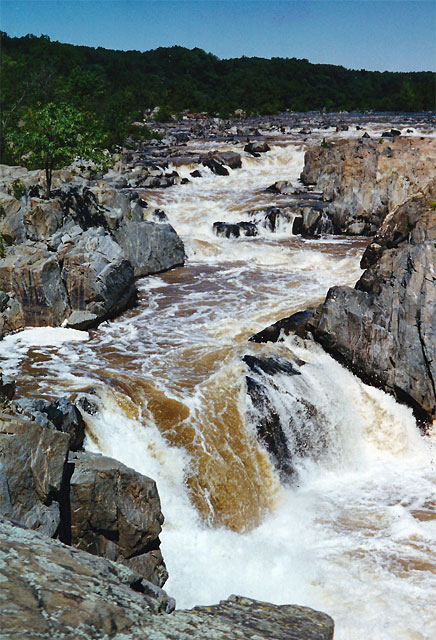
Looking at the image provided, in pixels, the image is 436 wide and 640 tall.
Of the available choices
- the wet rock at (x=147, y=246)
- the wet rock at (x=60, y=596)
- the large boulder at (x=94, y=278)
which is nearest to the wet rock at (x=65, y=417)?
the wet rock at (x=60, y=596)

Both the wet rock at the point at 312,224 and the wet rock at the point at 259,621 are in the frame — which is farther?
the wet rock at the point at 312,224

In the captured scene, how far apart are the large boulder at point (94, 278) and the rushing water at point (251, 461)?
0.56 metres

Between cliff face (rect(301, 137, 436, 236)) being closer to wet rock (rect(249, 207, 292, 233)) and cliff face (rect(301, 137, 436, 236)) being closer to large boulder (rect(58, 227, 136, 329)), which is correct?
wet rock (rect(249, 207, 292, 233))

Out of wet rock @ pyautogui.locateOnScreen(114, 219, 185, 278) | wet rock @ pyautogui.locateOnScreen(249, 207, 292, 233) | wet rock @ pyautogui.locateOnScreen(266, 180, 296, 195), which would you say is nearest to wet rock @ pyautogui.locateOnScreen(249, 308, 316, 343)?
wet rock @ pyautogui.locateOnScreen(114, 219, 185, 278)

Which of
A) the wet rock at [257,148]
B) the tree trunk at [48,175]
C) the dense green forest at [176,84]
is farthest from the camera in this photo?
the dense green forest at [176,84]

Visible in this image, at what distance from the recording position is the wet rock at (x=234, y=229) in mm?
30062

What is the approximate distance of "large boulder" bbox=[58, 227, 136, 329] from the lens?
19.9m

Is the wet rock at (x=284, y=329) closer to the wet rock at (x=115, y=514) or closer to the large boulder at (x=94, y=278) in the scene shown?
the large boulder at (x=94, y=278)

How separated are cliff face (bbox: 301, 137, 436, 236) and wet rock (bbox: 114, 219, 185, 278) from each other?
379 inches

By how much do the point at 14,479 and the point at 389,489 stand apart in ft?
29.7

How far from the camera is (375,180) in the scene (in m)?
32.2

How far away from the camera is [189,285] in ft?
79.7

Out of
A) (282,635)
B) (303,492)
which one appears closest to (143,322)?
(303,492)

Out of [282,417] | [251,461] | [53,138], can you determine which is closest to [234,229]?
[53,138]
